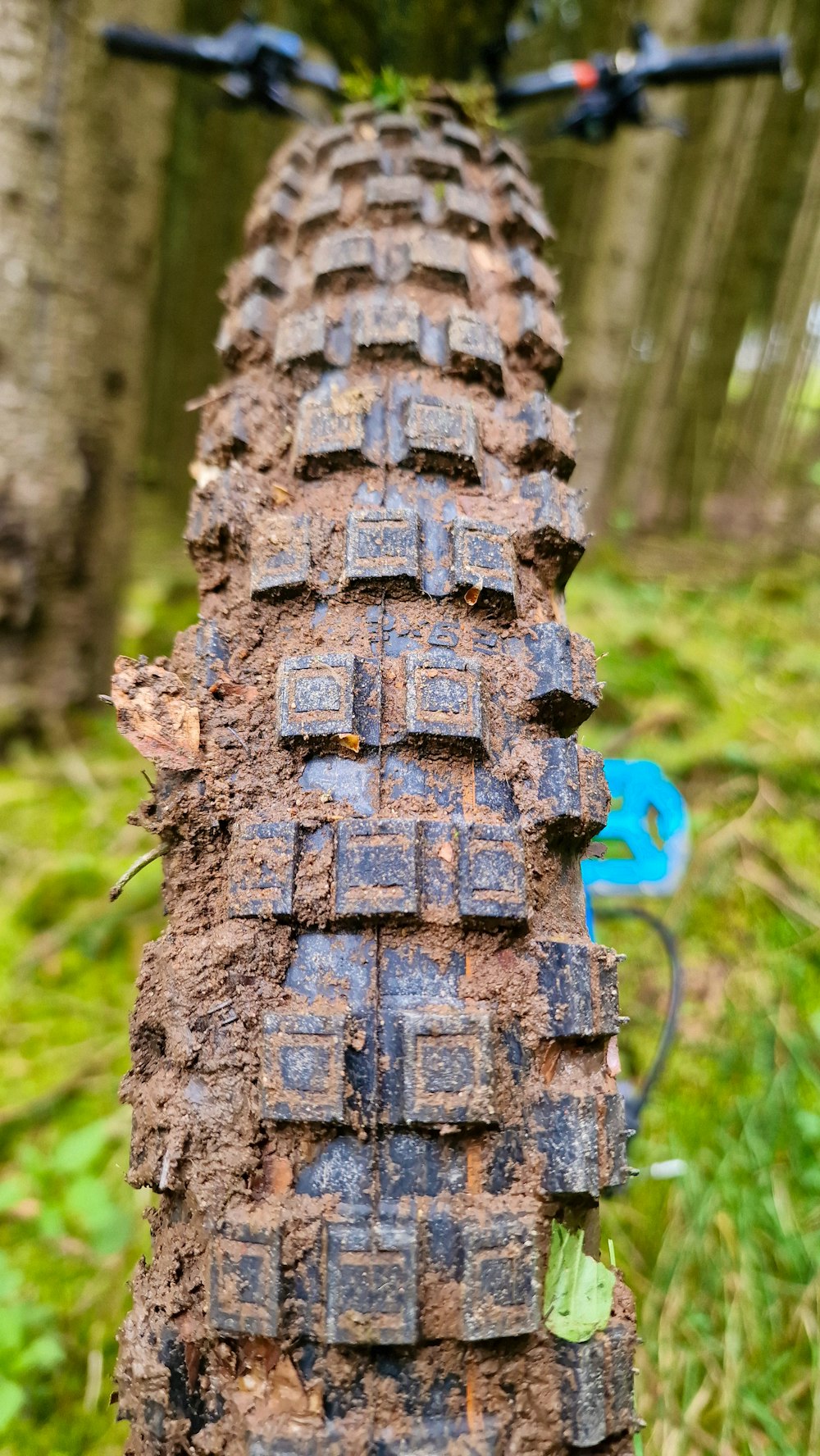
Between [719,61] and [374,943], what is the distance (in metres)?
1.84

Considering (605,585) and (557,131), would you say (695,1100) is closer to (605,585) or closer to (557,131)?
(557,131)

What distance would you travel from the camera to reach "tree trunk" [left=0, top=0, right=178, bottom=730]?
6.77 ft

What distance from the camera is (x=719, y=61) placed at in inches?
67.1

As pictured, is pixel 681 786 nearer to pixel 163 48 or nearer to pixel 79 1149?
pixel 79 1149

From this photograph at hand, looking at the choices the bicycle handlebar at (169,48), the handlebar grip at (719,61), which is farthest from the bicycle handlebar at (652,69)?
the bicycle handlebar at (169,48)

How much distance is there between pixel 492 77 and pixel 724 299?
4060mm

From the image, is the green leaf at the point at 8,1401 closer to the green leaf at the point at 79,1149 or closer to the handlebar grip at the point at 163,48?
the green leaf at the point at 79,1149

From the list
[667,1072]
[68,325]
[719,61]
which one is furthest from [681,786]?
[68,325]

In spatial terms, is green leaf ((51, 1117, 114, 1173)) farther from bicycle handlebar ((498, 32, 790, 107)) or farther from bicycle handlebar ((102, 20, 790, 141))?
bicycle handlebar ((498, 32, 790, 107))

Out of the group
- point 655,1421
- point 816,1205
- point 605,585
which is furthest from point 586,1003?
point 605,585

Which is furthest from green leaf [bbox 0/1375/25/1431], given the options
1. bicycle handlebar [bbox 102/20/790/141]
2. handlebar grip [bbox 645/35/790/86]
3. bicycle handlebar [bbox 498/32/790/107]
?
handlebar grip [bbox 645/35/790/86]

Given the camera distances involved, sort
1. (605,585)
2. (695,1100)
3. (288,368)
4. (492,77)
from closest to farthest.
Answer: (288,368) < (695,1100) < (492,77) < (605,585)

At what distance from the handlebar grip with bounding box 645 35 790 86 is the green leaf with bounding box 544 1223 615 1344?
1954 mm

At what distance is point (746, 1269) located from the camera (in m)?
1.27
